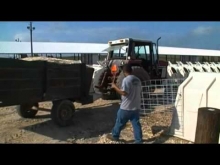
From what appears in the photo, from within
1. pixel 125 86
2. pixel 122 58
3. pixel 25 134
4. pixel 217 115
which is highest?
pixel 122 58

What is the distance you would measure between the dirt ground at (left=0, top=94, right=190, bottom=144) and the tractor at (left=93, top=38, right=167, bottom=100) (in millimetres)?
1512

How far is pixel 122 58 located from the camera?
1030cm

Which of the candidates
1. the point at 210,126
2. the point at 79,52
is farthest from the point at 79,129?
the point at 79,52

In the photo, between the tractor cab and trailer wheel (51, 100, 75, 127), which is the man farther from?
the tractor cab

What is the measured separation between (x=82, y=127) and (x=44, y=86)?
149 cm

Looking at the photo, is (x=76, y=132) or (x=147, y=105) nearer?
(x=76, y=132)

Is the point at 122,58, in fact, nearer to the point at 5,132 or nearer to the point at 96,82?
the point at 96,82

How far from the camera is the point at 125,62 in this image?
966 cm

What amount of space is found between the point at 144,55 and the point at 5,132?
6130 millimetres

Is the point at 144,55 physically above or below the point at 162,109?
above

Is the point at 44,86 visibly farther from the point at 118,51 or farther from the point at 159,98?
the point at 118,51

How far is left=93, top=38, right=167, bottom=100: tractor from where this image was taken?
386 inches
